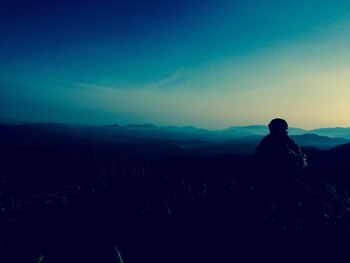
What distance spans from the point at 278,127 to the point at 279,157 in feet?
30.9

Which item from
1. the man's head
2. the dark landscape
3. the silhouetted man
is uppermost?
the man's head

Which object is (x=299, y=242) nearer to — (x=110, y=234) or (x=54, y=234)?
(x=110, y=234)

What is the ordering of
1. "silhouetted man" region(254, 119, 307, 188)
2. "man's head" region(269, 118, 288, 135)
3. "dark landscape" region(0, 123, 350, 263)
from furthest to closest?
"man's head" region(269, 118, 288, 135) < "silhouetted man" region(254, 119, 307, 188) < "dark landscape" region(0, 123, 350, 263)

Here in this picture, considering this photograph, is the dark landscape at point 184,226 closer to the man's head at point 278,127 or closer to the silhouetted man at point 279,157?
the silhouetted man at point 279,157

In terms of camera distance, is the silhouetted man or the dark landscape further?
the silhouetted man

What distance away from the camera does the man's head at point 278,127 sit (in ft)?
231

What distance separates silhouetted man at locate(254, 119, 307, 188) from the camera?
6156 cm

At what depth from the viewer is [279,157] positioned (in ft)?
211

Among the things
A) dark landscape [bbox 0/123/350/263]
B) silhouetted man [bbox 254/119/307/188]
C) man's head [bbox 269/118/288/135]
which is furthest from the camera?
man's head [bbox 269/118/288/135]

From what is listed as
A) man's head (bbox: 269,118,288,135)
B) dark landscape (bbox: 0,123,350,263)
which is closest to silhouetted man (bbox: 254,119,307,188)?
man's head (bbox: 269,118,288,135)

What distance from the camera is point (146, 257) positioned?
41.9 meters

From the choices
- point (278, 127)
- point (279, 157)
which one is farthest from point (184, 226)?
point (278, 127)

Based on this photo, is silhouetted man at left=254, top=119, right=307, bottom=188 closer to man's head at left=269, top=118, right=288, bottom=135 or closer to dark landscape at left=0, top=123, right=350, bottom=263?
man's head at left=269, top=118, right=288, bottom=135

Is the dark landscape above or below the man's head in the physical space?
below
